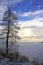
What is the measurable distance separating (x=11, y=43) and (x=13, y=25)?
2369 mm

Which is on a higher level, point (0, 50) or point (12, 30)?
point (12, 30)

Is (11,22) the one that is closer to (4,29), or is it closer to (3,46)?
(4,29)

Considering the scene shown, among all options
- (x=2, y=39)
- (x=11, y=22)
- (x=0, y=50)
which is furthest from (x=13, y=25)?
(x=0, y=50)

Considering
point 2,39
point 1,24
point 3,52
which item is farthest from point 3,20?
point 3,52

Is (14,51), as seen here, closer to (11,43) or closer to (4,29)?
(11,43)

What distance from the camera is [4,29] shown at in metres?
26.5

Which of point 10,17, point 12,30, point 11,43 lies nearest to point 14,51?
point 11,43

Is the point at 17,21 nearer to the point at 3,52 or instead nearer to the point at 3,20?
the point at 3,20

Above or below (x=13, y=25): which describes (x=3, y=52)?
below

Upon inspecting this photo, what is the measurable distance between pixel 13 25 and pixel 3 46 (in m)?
3.16

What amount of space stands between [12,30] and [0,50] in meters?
3.51

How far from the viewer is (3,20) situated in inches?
1042

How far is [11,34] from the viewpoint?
85.9 ft

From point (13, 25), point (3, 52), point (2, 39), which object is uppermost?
point (13, 25)
